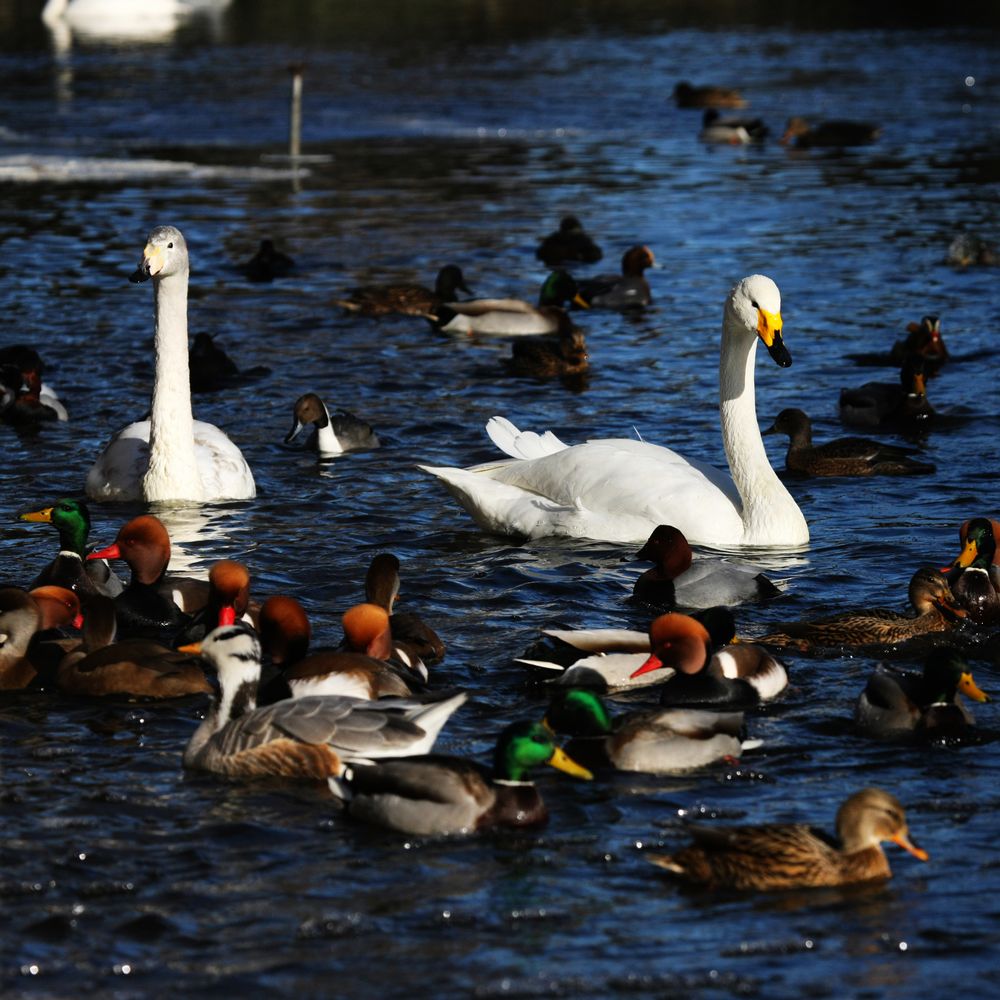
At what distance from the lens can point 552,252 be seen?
22.6m

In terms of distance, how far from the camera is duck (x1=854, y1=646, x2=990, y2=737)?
8.45 meters

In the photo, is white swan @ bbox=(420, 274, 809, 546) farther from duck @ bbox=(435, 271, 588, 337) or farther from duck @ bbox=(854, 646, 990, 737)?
duck @ bbox=(435, 271, 588, 337)

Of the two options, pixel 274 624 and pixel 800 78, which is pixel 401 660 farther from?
pixel 800 78

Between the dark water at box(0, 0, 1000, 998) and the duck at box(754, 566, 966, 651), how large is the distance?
19cm

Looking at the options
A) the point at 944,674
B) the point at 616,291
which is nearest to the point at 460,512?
the point at 944,674

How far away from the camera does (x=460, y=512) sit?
13000 millimetres

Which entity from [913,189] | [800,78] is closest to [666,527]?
[913,189]

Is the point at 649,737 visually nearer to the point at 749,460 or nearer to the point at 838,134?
the point at 749,460

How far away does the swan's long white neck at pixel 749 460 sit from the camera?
460 inches

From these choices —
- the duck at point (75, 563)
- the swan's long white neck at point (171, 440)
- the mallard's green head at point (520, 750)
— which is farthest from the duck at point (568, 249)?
the mallard's green head at point (520, 750)

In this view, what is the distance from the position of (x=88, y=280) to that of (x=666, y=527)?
40.9 feet

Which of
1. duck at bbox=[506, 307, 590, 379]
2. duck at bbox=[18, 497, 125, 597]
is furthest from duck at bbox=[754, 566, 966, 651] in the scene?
duck at bbox=[506, 307, 590, 379]

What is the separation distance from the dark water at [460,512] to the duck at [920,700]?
12cm

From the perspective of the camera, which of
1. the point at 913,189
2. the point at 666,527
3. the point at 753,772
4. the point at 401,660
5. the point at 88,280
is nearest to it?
the point at 753,772
